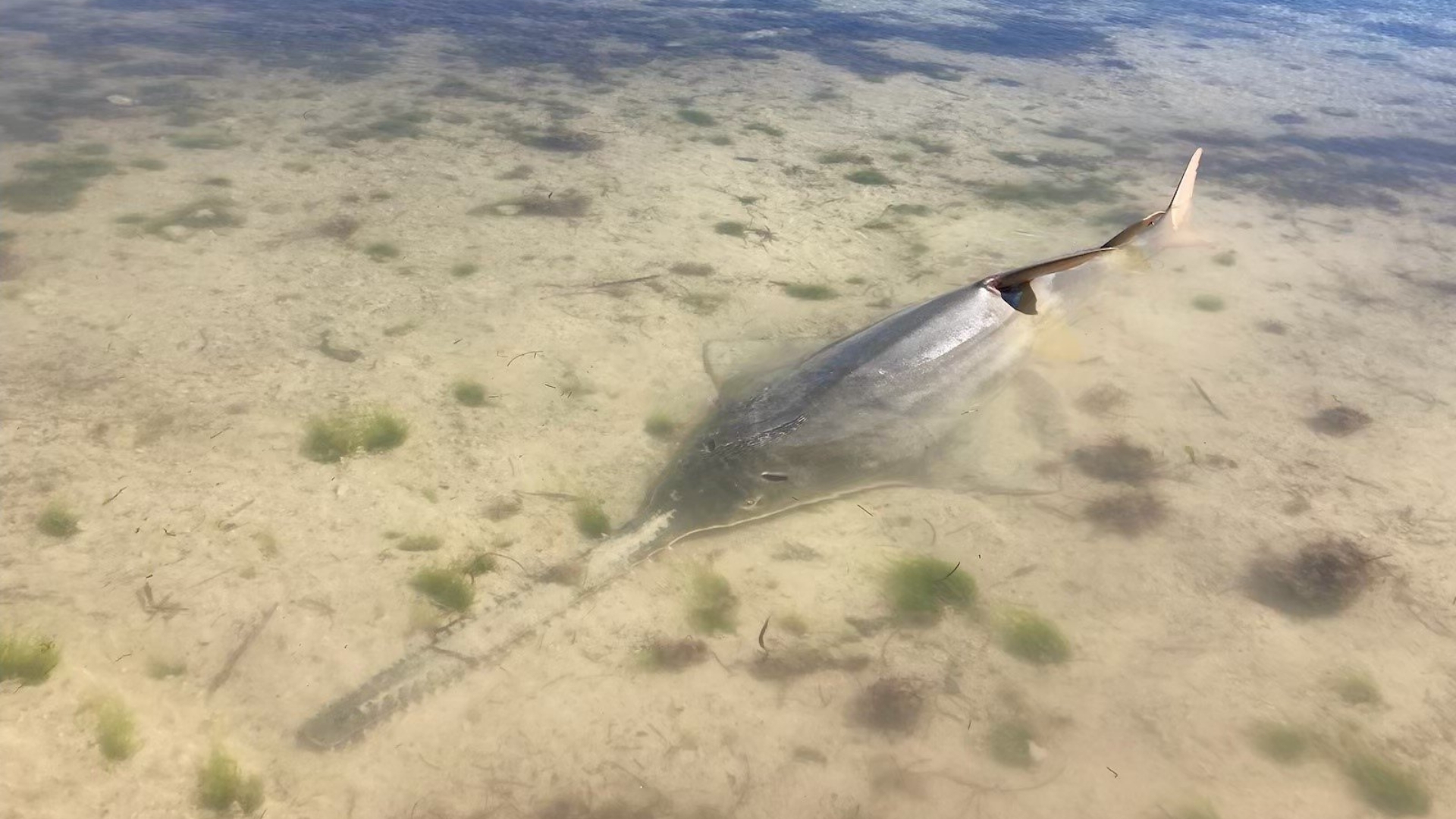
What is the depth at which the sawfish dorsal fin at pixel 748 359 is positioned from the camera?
3.85m

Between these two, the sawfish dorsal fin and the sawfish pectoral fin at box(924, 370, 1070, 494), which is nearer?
the sawfish pectoral fin at box(924, 370, 1070, 494)

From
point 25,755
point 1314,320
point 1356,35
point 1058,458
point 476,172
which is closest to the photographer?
point 25,755

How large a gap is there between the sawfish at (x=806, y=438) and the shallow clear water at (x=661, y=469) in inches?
2.1

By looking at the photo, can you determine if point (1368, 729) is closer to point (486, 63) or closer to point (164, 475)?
point (164, 475)

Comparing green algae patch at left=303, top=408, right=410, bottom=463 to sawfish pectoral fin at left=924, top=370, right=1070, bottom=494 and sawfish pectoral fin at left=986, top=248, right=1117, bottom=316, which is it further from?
sawfish pectoral fin at left=986, top=248, right=1117, bottom=316

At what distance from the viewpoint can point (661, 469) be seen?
341 cm

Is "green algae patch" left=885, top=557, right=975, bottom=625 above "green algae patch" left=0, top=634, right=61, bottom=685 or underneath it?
above

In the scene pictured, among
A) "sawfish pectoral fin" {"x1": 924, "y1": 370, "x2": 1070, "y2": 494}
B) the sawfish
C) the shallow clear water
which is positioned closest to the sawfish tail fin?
the shallow clear water

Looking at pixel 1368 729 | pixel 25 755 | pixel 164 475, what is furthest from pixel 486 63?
pixel 1368 729

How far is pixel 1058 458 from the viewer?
364 cm

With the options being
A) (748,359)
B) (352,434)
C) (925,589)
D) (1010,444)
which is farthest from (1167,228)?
(352,434)

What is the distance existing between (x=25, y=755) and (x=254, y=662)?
0.55 metres

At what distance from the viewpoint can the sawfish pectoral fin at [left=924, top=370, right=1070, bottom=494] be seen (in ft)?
11.4

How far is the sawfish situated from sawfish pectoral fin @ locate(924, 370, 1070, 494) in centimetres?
3
